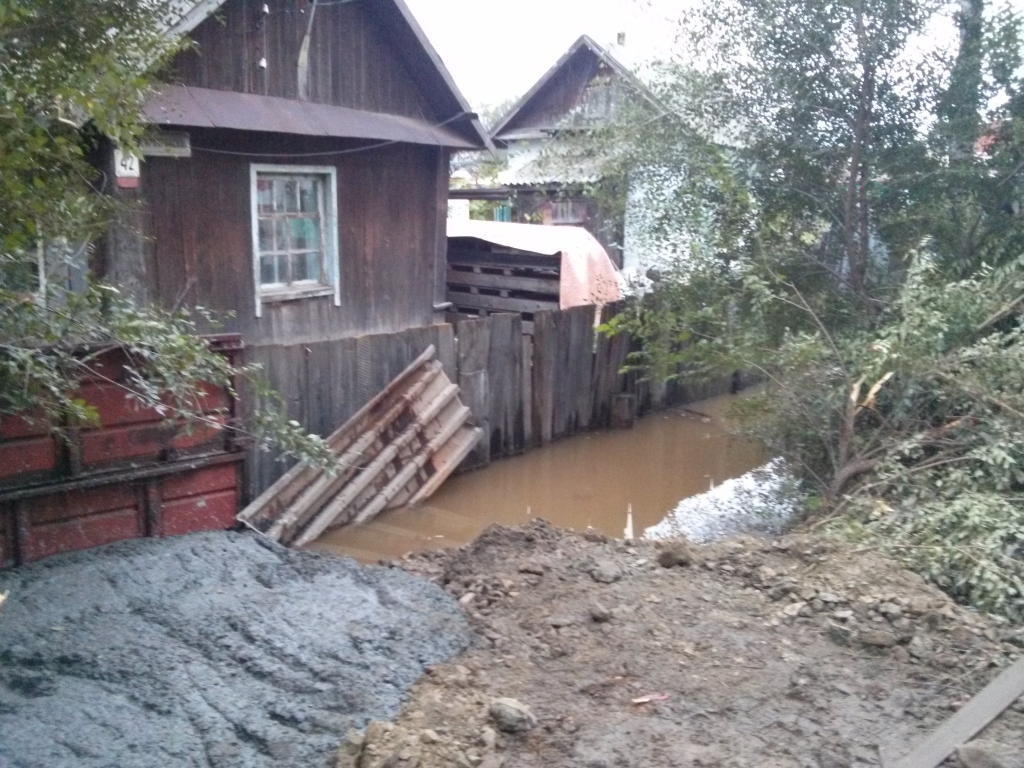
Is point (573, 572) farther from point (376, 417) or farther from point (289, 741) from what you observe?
point (376, 417)

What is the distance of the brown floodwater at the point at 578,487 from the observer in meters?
7.68

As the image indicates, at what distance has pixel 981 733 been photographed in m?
3.79

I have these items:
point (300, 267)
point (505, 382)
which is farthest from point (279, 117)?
point (505, 382)

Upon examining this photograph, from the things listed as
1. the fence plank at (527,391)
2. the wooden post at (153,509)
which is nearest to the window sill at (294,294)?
the fence plank at (527,391)

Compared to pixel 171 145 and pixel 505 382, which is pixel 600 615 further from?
pixel 171 145

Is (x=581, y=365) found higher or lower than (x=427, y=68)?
lower

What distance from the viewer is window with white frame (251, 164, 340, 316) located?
31.7ft

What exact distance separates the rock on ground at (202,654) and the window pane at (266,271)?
467cm

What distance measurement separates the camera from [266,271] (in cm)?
979

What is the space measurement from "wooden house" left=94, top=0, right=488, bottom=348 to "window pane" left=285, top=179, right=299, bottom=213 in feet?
0.05

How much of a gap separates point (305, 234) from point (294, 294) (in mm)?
729

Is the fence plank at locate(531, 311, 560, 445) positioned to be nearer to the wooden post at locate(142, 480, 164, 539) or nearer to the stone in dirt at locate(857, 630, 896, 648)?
the wooden post at locate(142, 480, 164, 539)

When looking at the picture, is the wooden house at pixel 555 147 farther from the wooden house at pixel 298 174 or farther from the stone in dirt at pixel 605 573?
the stone in dirt at pixel 605 573

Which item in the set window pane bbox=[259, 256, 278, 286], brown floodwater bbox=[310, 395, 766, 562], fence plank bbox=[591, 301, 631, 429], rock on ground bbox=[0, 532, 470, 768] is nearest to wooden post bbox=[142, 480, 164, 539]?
rock on ground bbox=[0, 532, 470, 768]
